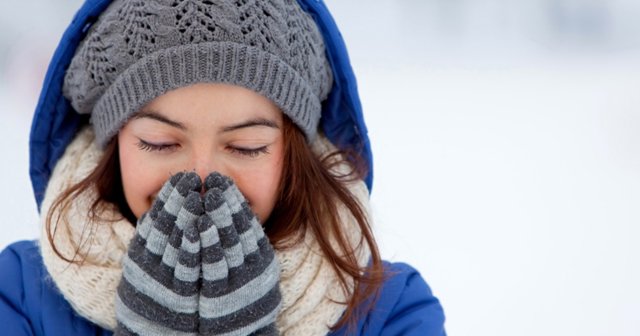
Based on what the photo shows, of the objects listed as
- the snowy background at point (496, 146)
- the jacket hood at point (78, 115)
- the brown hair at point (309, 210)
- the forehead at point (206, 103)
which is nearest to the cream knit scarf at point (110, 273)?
the brown hair at point (309, 210)

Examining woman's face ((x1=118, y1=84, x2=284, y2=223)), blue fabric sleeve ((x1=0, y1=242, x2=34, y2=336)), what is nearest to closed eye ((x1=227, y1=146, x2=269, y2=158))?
woman's face ((x1=118, y1=84, x2=284, y2=223))

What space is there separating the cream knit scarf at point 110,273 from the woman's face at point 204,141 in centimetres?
8

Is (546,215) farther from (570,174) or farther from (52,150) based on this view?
(52,150)

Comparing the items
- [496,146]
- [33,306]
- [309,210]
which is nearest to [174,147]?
[309,210]

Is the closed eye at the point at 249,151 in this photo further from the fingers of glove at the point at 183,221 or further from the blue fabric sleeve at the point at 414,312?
the blue fabric sleeve at the point at 414,312

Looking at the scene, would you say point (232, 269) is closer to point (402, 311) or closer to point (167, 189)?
point (167, 189)

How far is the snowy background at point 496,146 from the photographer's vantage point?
228cm

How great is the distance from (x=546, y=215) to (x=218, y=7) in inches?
62.6

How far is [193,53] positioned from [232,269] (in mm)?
308

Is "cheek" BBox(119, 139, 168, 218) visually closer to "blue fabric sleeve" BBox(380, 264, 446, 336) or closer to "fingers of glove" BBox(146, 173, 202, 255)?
"fingers of glove" BBox(146, 173, 202, 255)

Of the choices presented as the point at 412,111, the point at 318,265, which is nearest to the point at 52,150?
the point at 318,265

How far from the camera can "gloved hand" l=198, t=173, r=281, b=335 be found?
117cm

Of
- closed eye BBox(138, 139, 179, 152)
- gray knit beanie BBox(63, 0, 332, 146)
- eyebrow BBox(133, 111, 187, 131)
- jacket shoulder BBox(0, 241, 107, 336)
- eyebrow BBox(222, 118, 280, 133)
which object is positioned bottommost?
jacket shoulder BBox(0, 241, 107, 336)

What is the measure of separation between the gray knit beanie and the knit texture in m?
0.15
